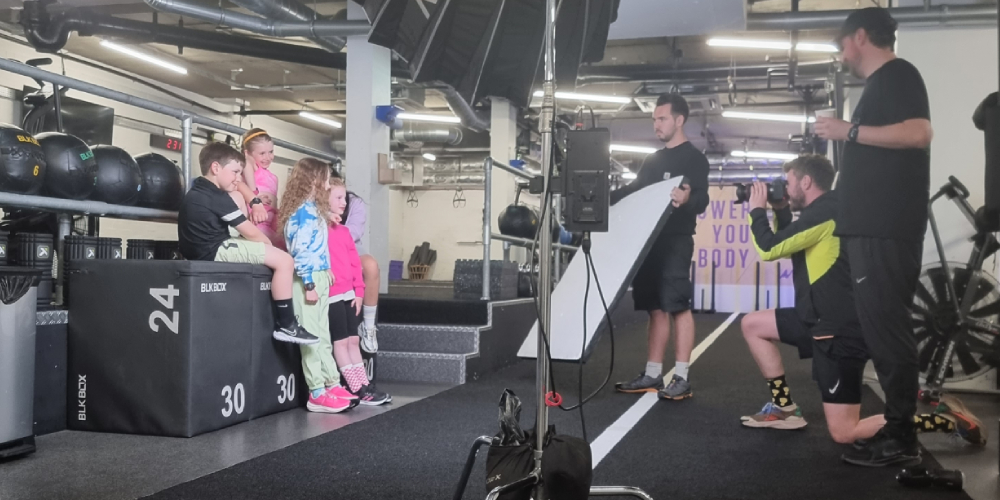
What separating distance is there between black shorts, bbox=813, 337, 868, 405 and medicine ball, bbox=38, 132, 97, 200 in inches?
131

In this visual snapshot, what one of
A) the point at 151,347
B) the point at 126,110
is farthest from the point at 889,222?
the point at 126,110

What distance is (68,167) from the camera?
3504 millimetres

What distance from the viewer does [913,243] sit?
9.10ft

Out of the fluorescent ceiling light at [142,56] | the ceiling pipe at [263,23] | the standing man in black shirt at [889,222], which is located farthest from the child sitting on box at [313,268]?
the fluorescent ceiling light at [142,56]

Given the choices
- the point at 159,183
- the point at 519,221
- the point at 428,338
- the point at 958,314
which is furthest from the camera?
the point at 519,221

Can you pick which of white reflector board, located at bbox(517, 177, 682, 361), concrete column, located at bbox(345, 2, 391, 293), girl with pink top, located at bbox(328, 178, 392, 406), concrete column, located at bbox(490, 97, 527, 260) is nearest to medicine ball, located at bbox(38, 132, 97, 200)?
girl with pink top, located at bbox(328, 178, 392, 406)

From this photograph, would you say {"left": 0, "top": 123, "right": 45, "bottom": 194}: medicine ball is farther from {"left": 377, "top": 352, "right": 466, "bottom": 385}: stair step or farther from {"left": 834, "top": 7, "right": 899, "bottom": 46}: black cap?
{"left": 834, "top": 7, "right": 899, "bottom": 46}: black cap

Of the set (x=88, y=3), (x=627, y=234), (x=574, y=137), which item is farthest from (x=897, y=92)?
(x=88, y=3)

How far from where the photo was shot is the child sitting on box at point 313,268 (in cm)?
399

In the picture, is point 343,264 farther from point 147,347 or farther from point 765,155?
point 765,155

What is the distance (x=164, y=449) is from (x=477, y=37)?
202 cm

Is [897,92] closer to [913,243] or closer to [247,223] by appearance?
[913,243]

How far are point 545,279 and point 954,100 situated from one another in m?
4.61

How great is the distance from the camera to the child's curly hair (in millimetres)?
4070
